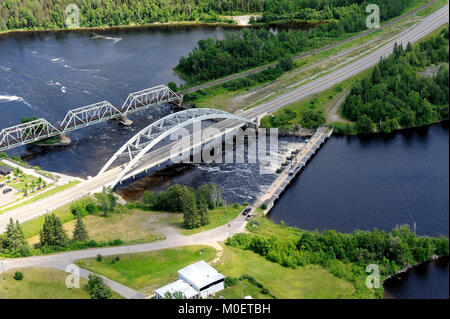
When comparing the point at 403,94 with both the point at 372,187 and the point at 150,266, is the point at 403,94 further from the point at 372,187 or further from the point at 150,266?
the point at 150,266

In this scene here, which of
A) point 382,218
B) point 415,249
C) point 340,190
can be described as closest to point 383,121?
point 340,190

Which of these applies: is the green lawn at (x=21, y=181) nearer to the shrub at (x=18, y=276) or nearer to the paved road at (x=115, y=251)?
the paved road at (x=115, y=251)

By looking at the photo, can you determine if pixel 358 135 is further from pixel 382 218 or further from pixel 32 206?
pixel 32 206

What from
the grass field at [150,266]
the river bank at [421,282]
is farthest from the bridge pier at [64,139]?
the river bank at [421,282]

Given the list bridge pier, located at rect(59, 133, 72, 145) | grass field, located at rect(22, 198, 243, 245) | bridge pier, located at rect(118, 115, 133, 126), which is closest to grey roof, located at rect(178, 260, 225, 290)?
grass field, located at rect(22, 198, 243, 245)

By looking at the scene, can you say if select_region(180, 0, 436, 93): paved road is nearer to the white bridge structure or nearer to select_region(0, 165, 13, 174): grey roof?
the white bridge structure
